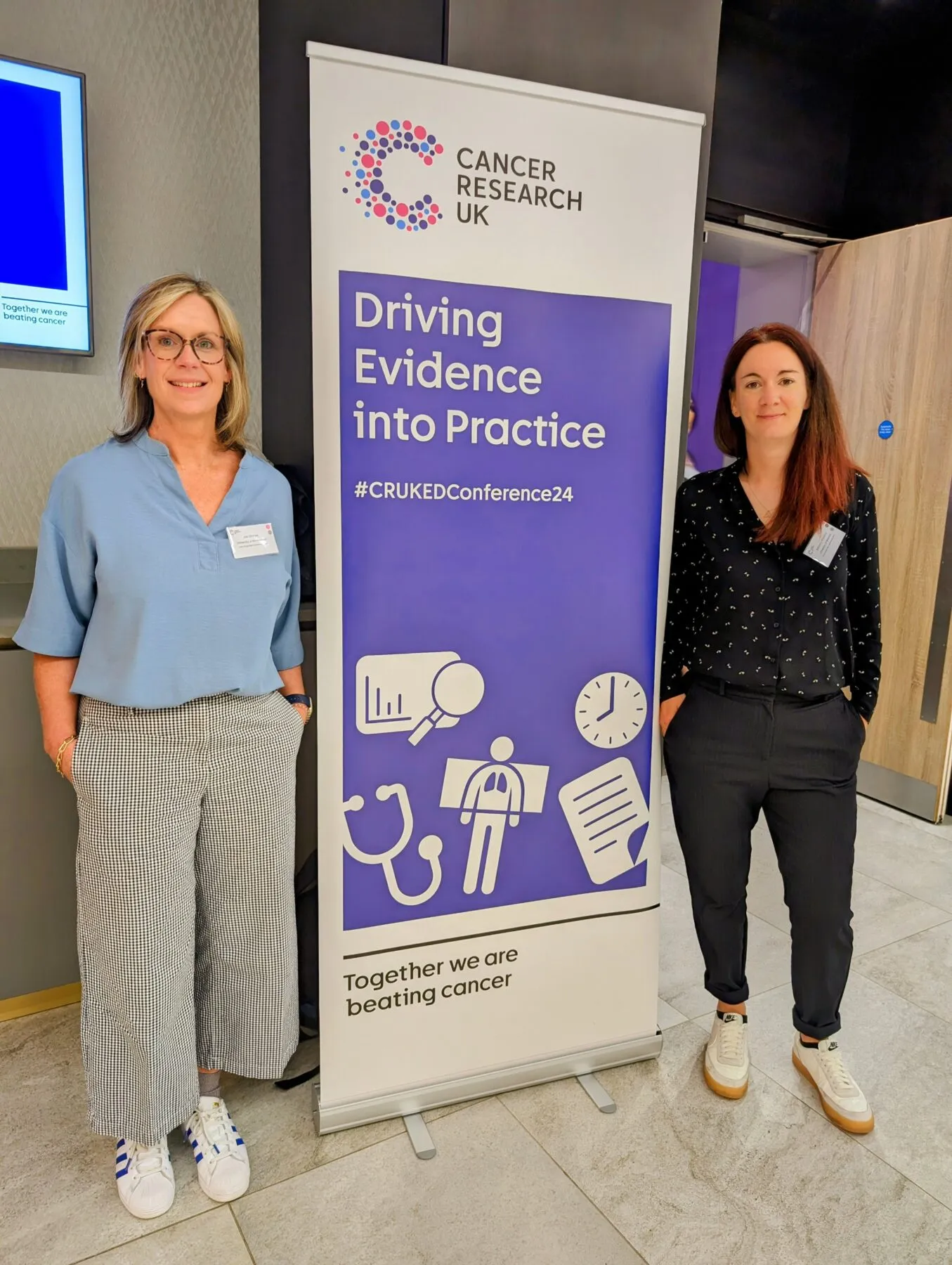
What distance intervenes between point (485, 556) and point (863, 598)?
0.85 metres

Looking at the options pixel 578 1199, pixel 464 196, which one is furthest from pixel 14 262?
pixel 578 1199

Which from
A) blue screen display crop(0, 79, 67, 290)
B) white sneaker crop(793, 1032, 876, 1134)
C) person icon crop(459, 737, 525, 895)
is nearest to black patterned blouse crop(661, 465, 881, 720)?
person icon crop(459, 737, 525, 895)

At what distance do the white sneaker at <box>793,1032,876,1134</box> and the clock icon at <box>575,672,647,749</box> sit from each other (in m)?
0.88

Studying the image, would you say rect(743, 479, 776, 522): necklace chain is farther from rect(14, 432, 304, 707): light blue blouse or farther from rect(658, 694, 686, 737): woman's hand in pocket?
rect(14, 432, 304, 707): light blue blouse

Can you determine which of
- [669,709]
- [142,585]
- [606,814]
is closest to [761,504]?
[669,709]

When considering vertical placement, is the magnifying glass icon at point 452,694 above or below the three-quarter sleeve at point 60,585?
below

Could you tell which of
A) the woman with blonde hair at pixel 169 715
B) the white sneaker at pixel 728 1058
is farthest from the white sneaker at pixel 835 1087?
the woman with blonde hair at pixel 169 715

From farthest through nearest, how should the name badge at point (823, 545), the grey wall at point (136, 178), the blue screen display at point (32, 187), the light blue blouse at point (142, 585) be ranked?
the grey wall at point (136, 178) < the blue screen display at point (32, 187) < the name badge at point (823, 545) < the light blue blouse at point (142, 585)

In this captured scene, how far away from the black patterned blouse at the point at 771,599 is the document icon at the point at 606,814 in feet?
1.02

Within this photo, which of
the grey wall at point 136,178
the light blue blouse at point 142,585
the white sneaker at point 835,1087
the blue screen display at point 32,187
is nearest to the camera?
the light blue blouse at point 142,585

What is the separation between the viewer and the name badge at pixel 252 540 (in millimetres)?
1587

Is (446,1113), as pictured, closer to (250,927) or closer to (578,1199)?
(578,1199)

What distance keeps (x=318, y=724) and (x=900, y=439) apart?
10.0ft

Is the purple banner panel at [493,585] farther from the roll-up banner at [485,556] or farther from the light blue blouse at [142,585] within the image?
the light blue blouse at [142,585]
